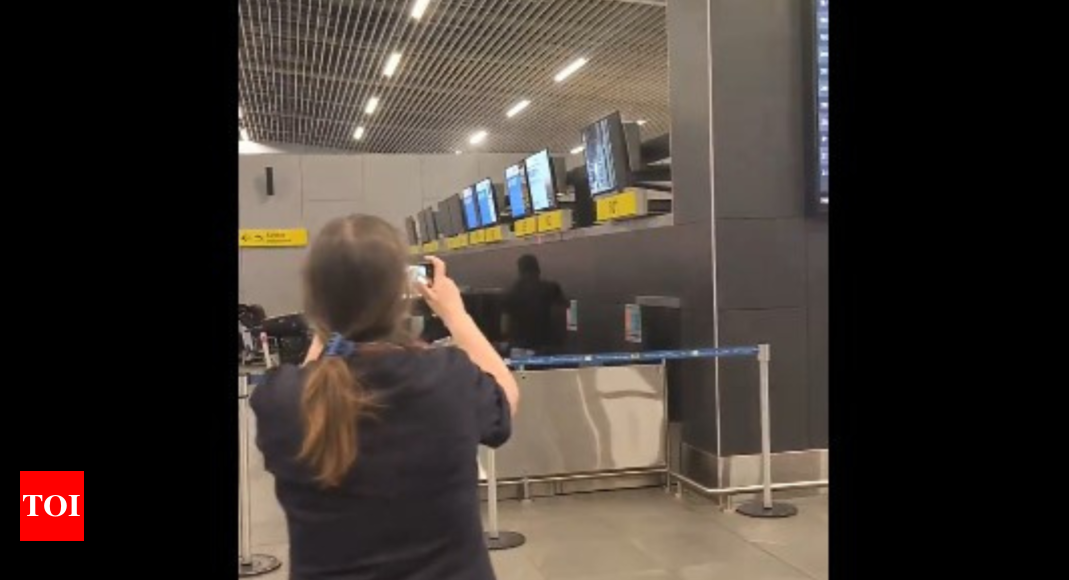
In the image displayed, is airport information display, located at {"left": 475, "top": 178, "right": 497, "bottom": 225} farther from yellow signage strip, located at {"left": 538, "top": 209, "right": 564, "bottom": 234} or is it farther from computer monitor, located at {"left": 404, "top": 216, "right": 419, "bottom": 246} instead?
computer monitor, located at {"left": 404, "top": 216, "right": 419, "bottom": 246}

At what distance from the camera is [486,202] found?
10258mm

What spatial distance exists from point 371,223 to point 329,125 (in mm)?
17989

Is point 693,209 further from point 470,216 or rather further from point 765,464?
point 470,216

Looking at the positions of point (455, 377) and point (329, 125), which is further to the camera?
point (329, 125)

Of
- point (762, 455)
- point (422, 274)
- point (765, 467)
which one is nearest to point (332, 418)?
point (422, 274)

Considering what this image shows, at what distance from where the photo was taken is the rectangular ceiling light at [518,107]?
1591cm

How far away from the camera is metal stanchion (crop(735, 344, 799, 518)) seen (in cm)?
472

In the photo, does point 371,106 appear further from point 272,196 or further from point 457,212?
point 457,212

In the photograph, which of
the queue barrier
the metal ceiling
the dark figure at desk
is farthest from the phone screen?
the metal ceiling

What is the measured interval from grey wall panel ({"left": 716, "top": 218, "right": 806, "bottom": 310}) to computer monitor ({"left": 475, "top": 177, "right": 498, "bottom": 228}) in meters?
5.13

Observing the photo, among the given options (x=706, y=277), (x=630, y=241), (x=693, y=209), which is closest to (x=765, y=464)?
(x=706, y=277)

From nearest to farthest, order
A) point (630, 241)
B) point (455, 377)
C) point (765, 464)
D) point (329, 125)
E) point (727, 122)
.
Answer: point (455, 377) < point (765, 464) < point (727, 122) < point (630, 241) < point (329, 125)

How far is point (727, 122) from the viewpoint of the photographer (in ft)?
16.7

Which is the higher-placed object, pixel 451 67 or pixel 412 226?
A: pixel 451 67
